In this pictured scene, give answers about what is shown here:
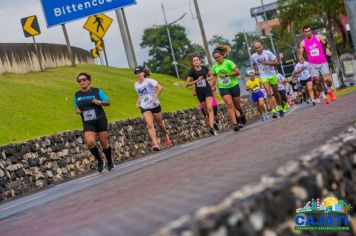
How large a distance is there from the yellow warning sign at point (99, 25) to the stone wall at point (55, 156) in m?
8.65

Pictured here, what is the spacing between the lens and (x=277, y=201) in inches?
93.4

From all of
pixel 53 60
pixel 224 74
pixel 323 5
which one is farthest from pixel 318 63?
pixel 323 5

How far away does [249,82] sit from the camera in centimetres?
2436

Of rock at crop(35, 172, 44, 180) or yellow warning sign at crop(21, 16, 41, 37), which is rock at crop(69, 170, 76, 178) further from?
yellow warning sign at crop(21, 16, 41, 37)

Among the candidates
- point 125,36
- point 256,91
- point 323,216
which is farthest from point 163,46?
point 323,216

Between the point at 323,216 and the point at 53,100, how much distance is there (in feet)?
96.2

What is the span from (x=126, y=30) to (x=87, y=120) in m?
22.5

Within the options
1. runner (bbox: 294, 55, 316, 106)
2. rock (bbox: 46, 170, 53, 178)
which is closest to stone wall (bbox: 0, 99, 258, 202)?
rock (bbox: 46, 170, 53, 178)

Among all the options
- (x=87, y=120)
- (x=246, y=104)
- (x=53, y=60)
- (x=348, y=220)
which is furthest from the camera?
(x=246, y=104)

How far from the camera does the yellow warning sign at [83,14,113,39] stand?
1336 inches

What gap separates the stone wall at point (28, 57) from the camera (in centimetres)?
3566

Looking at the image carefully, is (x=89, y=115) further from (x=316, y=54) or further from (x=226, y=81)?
(x=316, y=54)

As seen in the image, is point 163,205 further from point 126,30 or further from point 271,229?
point 126,30

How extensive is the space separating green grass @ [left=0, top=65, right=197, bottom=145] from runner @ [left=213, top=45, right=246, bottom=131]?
5559 millimetres
